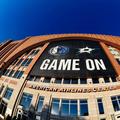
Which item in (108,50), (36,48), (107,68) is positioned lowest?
(107,68)

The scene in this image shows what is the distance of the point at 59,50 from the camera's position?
43.0m

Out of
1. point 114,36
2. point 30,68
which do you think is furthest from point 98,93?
point 114,36

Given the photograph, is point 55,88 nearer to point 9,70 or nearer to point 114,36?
point 9,70

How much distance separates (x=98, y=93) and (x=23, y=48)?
23.1 metres

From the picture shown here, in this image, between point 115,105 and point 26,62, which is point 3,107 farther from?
point 115,105

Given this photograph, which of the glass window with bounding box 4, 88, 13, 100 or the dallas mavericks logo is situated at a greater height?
the dallas mavericks logo

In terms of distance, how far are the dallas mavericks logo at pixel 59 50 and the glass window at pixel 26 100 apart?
12.1 meters

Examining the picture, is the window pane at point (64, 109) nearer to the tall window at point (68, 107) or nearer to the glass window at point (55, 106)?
the tall window at point (68, 107)

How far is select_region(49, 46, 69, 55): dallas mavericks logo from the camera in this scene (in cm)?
4208

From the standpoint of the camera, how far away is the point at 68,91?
32.8 metres

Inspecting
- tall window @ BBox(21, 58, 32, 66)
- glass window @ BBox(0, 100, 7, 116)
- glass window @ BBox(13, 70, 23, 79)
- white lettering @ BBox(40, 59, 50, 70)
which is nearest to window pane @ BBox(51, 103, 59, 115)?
white lettering @ BBox(40, 59, 50, 70)

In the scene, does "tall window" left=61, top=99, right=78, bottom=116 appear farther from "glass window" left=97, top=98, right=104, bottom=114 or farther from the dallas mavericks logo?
the dallas mavericks logo

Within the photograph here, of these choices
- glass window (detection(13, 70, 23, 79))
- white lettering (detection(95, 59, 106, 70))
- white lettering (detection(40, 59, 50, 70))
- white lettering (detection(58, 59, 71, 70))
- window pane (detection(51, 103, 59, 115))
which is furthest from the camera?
glass window (detection(13, 70, 23, 79))

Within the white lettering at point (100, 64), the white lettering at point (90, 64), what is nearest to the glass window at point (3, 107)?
the white lettering at point (90, 64)
